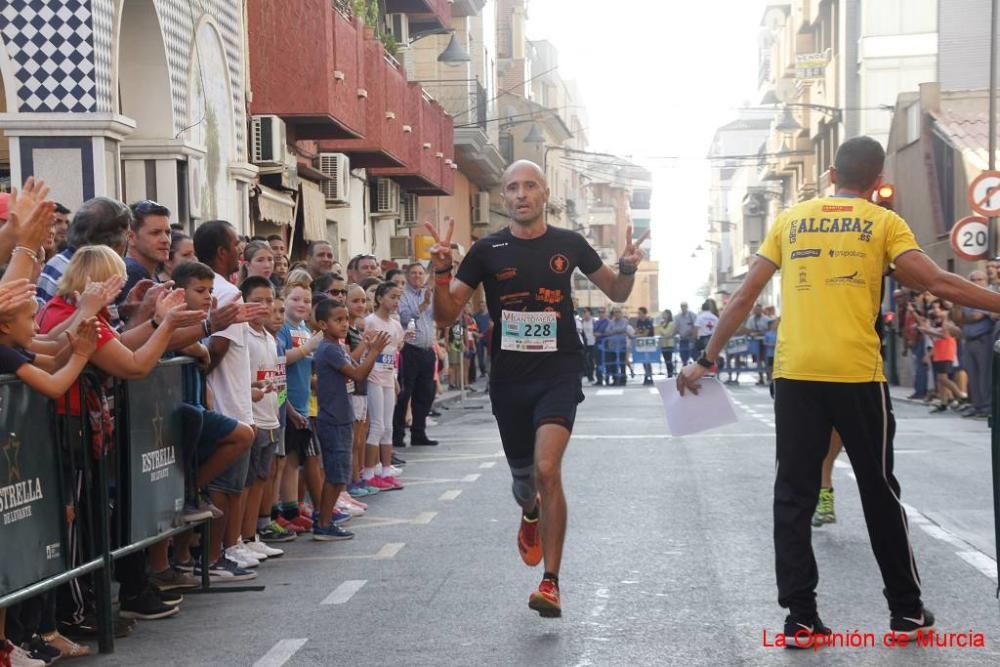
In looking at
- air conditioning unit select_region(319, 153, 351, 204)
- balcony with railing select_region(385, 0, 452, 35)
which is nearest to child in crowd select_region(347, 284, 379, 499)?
air conditioning unit select_region(319, 153, 351, 204)

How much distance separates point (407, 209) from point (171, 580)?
1145 inches

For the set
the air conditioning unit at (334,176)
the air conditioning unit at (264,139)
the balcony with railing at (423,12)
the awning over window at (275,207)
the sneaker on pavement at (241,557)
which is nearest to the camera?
A: the sneaker on pavement at (241,557)

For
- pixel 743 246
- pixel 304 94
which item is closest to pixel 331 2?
pixel 304 94

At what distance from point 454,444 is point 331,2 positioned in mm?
7409

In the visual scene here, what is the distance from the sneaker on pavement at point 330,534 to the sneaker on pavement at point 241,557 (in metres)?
1.12

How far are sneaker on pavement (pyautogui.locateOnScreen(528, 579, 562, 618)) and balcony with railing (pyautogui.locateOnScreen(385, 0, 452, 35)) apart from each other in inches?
1093

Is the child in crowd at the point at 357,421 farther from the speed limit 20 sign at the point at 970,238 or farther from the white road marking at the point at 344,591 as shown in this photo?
the speed limit 20 sign at the point at 970,238

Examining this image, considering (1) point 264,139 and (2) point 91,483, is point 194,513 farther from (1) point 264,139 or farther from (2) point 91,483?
(1) point 264,139

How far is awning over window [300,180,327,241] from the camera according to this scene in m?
25.2

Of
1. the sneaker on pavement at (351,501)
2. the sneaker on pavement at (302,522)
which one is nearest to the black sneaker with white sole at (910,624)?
the sneaker on pavement at (302,522)

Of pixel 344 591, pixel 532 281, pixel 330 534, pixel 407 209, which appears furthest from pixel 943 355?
pixel 532 281

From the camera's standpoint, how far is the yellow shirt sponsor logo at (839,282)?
659cm

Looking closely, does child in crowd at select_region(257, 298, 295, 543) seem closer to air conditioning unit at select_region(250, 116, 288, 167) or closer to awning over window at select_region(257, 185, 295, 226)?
air conditioning unit at select_region(250, 116, 288, 167)

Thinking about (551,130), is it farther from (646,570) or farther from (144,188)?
(646,570)
